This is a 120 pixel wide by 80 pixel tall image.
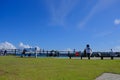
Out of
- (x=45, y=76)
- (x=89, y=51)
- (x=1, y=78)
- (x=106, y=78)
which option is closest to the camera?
(x=1, y=78)

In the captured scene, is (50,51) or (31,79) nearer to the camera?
(31,79)

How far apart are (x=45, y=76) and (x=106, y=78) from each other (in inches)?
128

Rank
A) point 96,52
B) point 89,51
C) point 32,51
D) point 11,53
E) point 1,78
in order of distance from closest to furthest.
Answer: point 1,78, point 89,51, point 32,51, point 96,52, point 11,53

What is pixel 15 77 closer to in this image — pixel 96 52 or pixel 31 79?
pixel 31 79

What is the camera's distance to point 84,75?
12102 mm

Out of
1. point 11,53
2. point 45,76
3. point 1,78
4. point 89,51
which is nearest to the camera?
point 1,78

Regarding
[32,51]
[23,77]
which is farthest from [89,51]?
[23,77]

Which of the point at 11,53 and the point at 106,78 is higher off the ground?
the point at 11,53

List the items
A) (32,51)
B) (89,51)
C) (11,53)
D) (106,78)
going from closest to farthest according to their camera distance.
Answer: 1. (106,78)
2. (89,51)
3. (32,51)
4. (11,53)

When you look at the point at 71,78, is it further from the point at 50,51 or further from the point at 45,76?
the point at 50,51

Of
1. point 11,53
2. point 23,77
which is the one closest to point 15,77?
point 23,77

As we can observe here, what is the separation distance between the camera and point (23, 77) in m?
10.2

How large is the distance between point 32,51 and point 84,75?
31.1 meters

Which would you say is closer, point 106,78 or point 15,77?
point 15,77
